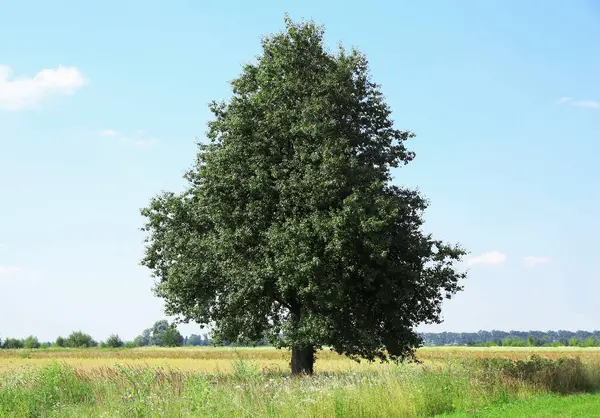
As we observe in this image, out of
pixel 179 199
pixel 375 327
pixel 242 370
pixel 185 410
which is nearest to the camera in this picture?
pixel 185 410

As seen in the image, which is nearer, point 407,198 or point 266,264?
point 266,264

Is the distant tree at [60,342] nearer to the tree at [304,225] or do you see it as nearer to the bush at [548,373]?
the tree at [304,225]

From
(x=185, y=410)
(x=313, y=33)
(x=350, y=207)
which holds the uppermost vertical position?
(x=313, y=33)

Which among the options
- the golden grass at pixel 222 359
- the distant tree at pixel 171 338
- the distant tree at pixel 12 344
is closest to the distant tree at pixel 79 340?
the distant tree at pixel 12 344

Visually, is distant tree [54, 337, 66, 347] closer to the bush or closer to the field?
the field

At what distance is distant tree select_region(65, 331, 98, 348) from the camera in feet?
454

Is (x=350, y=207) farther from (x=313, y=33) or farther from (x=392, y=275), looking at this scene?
(x=313, y=33)

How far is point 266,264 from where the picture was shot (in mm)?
28375

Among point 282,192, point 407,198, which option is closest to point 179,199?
point 282,192

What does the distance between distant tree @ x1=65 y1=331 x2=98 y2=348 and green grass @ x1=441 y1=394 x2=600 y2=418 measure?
423 feet

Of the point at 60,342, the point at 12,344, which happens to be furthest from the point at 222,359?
the point at 12,344

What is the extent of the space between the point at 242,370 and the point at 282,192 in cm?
1199

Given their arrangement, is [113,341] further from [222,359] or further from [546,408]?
[546,408]

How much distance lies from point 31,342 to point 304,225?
127m
